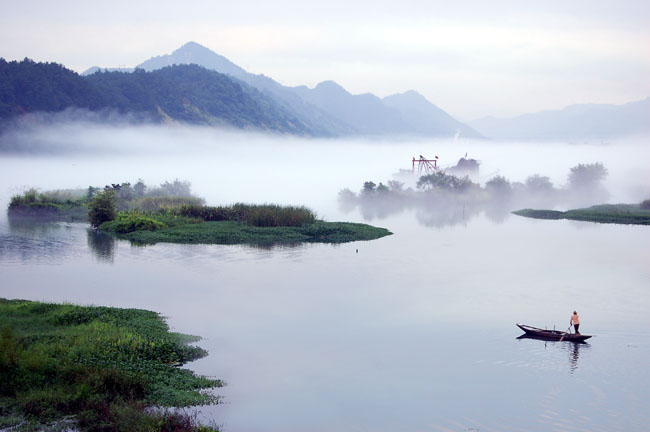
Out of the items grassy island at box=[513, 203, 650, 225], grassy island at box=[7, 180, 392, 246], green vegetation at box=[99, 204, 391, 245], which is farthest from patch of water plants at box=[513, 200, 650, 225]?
grassy island at box=[7, 180, 392, 246]

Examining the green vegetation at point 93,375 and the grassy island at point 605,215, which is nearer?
the green vegetation at point 93,375

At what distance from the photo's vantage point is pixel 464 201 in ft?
297

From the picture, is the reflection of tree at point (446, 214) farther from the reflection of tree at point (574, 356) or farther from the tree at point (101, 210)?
the reflection of tree at point (574, 356)

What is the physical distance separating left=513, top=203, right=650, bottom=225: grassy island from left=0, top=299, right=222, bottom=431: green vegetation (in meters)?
57.3

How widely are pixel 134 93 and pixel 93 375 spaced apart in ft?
522

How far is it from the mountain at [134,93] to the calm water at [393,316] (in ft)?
288

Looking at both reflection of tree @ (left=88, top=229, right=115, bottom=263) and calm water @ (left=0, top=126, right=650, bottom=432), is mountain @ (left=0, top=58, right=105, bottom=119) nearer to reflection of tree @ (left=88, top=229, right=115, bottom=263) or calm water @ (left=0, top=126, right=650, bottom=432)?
calm water @ (left=0, top=126, right=650, bottom=432)

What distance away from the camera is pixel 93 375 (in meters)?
15.6

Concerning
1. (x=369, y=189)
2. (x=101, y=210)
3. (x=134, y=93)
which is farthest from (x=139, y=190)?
(x=134, y=93)

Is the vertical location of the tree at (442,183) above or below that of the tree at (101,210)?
above

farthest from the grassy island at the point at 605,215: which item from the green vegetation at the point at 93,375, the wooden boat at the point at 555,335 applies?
the green vegetation at the point at 93,375

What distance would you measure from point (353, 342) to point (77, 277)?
1654cm

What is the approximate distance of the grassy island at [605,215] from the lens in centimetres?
6617

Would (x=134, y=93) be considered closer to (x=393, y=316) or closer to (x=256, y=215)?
(x=256, y=215)
